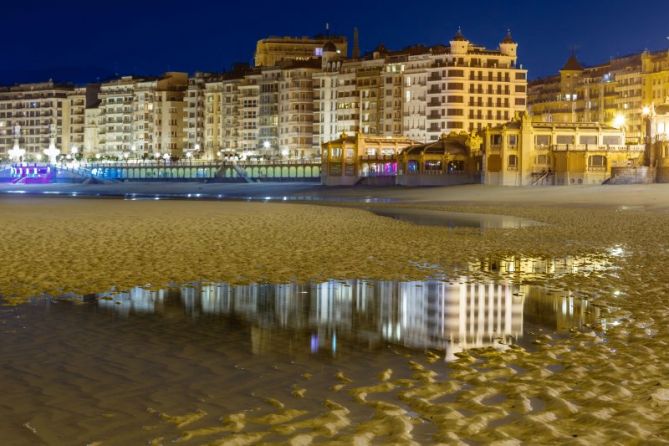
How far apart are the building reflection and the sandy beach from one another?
77cm

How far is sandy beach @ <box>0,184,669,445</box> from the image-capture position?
24.9ft

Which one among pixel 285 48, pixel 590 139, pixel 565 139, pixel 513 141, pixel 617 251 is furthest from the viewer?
pixel 285 48

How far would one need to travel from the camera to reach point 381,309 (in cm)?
1436

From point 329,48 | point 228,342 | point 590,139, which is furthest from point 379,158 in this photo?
point 228,342

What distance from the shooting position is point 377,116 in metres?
153

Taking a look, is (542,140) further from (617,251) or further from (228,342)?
(228,342)

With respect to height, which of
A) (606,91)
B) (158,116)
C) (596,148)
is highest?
(606,91)

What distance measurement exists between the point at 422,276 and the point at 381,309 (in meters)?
4.38

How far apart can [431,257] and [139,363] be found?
13180mm

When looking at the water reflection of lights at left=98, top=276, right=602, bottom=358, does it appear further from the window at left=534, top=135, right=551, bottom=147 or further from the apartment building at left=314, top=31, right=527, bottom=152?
the apartment building at left=314, top=31, right=527, bottom=152

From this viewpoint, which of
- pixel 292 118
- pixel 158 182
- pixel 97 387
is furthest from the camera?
pixel 292 118

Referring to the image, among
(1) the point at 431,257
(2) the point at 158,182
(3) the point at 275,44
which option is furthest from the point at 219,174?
(1) the point at 431,257

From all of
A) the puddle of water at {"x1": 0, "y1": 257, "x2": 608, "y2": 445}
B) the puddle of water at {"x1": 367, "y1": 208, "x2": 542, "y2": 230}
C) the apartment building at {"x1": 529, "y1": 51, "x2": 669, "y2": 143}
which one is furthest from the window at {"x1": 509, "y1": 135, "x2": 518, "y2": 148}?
the puddle of water at {"x1": 0, "y1": 257, "x2": 608, "y2": 445}

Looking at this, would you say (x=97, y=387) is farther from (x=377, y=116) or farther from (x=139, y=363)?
(x=377, y=116)
